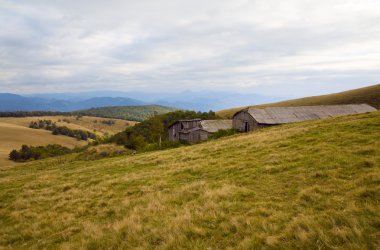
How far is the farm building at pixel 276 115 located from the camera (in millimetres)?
48344

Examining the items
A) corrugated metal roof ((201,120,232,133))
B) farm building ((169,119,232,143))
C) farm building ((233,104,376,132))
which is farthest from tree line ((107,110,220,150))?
farm building ((233,104,376,132))

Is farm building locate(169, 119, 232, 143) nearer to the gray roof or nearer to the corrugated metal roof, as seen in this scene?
the corrugated metal roof

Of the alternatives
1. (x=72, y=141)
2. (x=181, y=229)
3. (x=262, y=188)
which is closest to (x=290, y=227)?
(x=181, y=229)

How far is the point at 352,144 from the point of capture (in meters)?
14.4

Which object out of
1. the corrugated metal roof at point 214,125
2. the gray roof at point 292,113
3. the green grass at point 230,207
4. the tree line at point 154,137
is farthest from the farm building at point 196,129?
the green grass at point 230,207

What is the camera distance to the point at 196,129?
5822 cm

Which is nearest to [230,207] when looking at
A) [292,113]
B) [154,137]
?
[292,113]

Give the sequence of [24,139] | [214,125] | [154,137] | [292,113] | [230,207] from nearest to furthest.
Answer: [230,207] → [292,113] → [214,125] → [154,137] → [24,139]

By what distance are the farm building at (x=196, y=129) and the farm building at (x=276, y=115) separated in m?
5.41

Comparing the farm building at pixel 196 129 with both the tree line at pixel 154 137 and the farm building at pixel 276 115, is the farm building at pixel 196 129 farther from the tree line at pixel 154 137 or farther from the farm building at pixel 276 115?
the farm building at pixel 276 115

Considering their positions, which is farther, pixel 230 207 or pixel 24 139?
pixel 24 139

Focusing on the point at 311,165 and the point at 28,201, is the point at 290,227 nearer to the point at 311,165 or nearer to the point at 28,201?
the point at 311,165

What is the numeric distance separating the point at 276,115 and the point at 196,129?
18.0 m

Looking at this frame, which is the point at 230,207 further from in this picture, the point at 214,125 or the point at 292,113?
the point at 214,125
